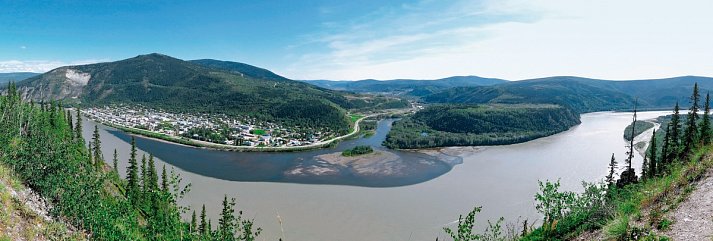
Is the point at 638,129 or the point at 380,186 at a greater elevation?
the point at 638,129

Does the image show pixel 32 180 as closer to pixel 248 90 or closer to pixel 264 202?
pixel 264 202

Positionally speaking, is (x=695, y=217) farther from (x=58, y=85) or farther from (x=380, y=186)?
(x=58, y=85)

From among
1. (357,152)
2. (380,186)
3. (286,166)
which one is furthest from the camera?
(357,152)

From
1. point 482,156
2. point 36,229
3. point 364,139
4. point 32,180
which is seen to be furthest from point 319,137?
point 36,229

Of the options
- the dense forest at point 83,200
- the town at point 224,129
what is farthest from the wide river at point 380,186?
the town at point 224,129

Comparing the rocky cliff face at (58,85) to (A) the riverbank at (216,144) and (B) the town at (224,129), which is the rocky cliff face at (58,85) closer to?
(B) the town at (224,129)

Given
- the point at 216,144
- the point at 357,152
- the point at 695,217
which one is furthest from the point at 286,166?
the point at 695,217
